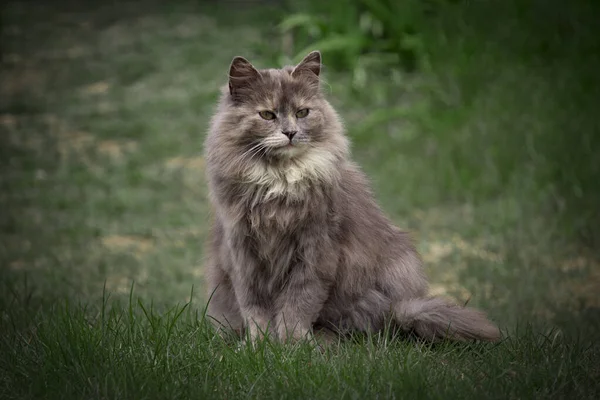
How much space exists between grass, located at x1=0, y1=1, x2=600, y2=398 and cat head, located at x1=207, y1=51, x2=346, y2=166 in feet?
2.85

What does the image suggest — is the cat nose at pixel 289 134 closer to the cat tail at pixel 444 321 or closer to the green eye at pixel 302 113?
the green eye at pixel 302 113

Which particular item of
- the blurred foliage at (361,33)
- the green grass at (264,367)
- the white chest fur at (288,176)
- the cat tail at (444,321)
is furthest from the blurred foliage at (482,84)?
the white chest fur at (288,176)

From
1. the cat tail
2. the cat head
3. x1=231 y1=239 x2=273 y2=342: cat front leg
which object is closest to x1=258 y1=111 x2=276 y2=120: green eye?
the cat head

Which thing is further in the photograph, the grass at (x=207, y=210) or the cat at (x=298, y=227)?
the cat at (x=298, y=227)

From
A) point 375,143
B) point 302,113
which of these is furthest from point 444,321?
point 375,143

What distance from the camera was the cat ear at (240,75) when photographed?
4711 mm

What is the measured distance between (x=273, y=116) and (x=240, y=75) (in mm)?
295

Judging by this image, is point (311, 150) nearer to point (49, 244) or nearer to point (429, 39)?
point (49, 244)

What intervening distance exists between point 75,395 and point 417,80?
27.4 feet

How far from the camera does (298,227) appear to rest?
466 cm

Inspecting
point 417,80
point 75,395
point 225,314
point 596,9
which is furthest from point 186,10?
point 75,395

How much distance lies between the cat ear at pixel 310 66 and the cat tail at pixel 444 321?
4.52 ft

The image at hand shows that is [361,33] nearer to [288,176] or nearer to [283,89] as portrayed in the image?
[283,89]

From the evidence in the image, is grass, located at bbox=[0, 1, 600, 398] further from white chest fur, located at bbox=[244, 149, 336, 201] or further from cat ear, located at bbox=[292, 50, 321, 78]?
cat ear, located at bbox=[292, 50, 321, 78]
